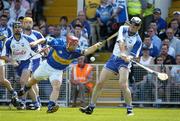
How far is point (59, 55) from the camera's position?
17.6m

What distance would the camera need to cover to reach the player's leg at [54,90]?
56.4ft

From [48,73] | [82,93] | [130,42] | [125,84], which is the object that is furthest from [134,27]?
[82,93]

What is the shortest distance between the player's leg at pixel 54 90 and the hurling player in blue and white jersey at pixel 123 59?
2.26 ft

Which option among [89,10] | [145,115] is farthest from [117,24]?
[145,115]

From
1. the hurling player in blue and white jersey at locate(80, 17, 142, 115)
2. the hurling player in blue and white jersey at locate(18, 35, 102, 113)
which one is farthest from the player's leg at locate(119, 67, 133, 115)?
the hurling player in blue and white jersey at locate(18, 35, 102, 113)

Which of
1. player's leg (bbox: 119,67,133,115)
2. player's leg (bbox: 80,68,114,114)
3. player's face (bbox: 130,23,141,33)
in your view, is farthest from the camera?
player's leg (bbox: 80,68,114,114)

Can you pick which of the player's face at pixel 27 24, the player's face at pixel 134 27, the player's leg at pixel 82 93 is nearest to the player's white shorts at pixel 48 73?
the player's face at pixel 134 27

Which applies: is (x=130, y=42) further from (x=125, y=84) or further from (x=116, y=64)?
(x=125, y=84)

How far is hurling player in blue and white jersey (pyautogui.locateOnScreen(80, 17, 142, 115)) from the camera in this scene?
17094mm

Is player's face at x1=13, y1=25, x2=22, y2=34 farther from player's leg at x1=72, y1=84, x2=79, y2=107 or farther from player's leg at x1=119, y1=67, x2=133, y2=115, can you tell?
player's leg at x1=119, y1=67, x2=133, y2=115

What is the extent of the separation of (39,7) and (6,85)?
230 inches

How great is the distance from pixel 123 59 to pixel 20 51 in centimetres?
357

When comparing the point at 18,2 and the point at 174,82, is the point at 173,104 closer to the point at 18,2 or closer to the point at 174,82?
the point at 174,82

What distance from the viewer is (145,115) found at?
59.2 ft
